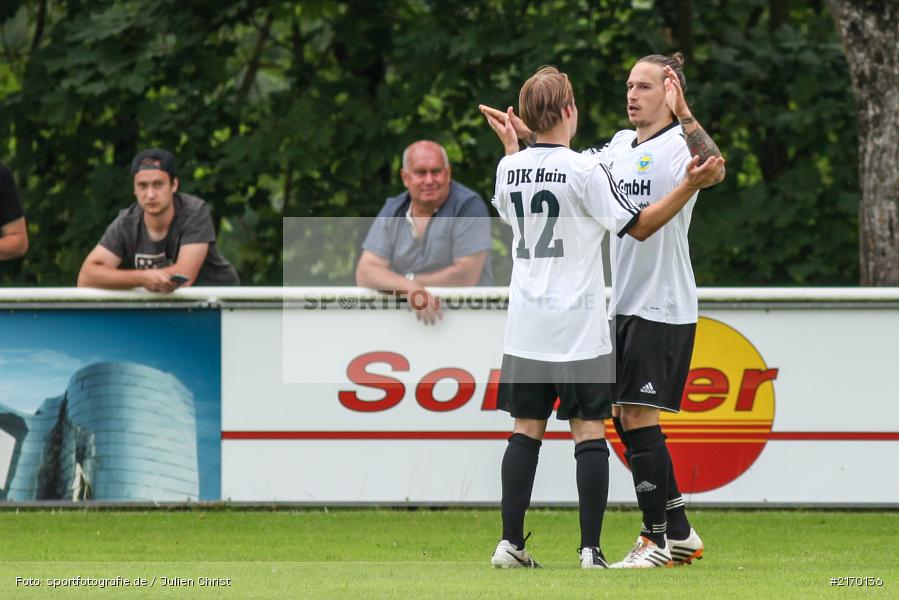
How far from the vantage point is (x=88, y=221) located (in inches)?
→ 536

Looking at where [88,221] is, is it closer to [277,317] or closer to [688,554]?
[277,317]

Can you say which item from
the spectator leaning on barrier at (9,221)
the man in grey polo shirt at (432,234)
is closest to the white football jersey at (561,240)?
the man in grey polo shirt at (432,234)

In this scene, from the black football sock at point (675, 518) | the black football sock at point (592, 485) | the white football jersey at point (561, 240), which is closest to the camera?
the white football jersey at point (561, 240)

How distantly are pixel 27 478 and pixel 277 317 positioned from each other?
1696 mm

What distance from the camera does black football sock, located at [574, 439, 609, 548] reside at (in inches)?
226

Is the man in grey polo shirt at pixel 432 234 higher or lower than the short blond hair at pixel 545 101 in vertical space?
lower

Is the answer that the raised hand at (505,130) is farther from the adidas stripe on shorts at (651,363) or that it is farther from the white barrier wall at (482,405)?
the white barrier wall at (482,405)

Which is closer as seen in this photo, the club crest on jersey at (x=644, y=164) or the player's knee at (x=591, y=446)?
the player's knee at (x=591, y=446)

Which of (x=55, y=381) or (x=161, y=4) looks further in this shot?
(x=161, y=4)

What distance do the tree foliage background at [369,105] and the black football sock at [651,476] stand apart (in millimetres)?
6940

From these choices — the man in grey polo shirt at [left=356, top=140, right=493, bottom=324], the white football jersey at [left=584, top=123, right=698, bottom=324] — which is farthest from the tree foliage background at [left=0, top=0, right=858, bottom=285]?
the white football jersey at [left=584, top=123, right=698, bottom=324]

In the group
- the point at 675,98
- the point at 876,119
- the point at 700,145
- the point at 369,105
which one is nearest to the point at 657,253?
the point at 700,145

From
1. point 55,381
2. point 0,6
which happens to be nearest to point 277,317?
point 55,381

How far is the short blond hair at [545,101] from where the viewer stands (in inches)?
223
